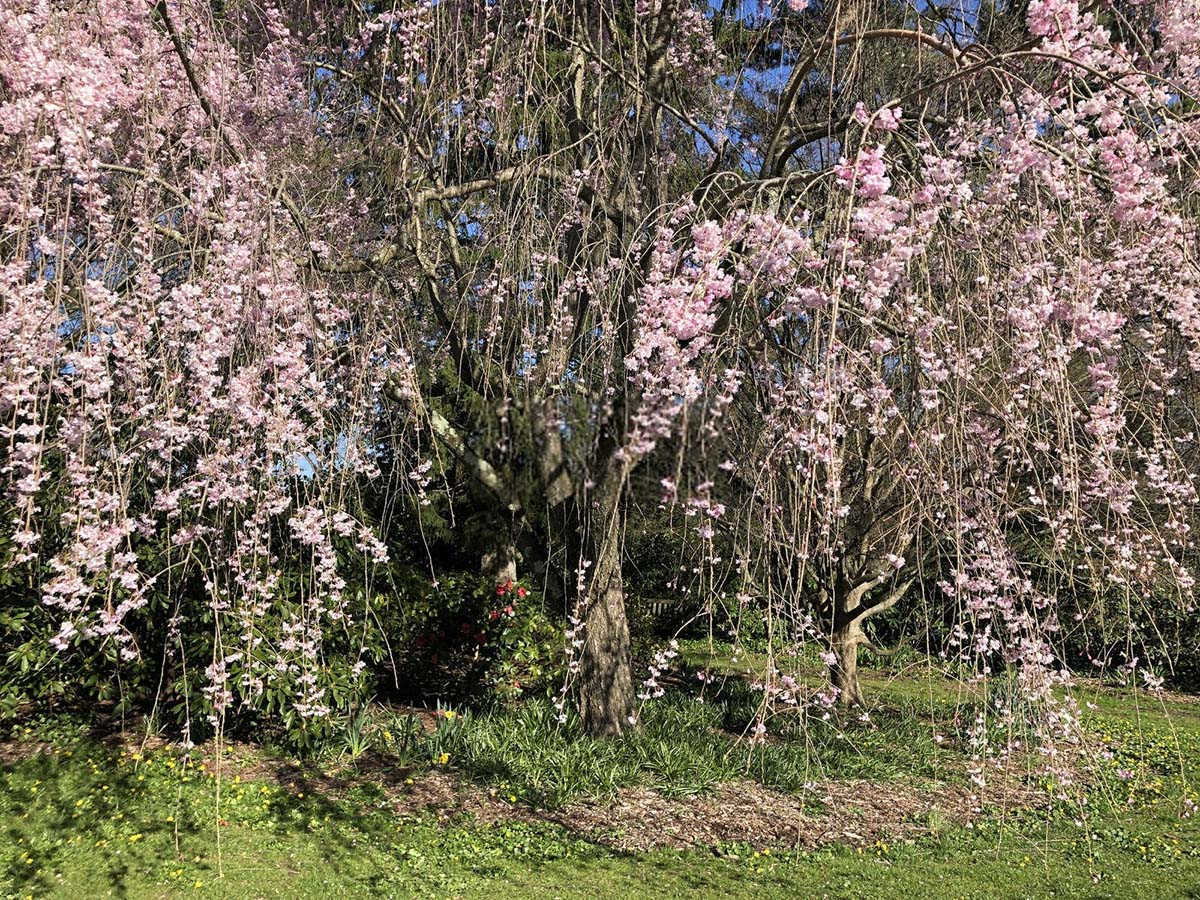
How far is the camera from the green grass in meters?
3.82

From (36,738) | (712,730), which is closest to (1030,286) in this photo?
(712,730)

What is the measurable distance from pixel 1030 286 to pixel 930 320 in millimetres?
386

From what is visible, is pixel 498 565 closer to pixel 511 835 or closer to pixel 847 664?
pixel 847 664

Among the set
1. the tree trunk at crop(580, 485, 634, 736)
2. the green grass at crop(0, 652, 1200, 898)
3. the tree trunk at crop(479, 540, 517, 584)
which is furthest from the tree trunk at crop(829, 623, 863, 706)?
the tree trunk at crop(479, 540, 517, 584)

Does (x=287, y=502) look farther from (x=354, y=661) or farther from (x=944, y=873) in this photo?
(x=944, y=873)

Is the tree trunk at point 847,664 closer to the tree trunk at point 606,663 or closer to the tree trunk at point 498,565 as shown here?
the tree trunk at point 606,663

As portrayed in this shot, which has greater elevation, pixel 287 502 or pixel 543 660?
pixel 287 502

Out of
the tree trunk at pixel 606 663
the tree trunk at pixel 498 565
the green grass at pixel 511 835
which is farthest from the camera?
the tree trunk at pixel 498 565

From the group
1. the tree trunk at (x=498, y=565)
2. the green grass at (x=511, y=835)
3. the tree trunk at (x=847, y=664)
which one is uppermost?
the tree trunk at (x=498, y=565)

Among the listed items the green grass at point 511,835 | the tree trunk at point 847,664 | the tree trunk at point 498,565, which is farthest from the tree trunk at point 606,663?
the tree trunk at point 498,565

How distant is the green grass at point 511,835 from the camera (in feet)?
12.5

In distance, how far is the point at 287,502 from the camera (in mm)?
3244

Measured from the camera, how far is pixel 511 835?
4270 mm

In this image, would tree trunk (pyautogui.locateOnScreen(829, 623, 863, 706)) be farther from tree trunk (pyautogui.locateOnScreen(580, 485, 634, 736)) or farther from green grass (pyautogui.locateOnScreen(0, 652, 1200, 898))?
tree trunk (pyautogui.locateOnScreen(580, 485, 634, 736))
